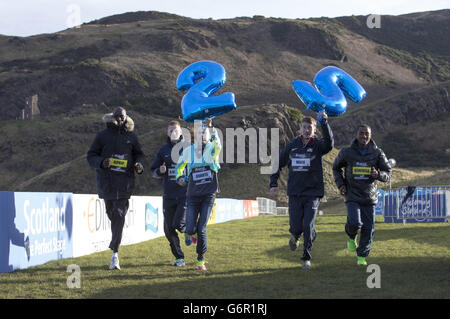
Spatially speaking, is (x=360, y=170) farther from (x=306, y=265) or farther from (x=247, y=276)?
(x=247, y=276)

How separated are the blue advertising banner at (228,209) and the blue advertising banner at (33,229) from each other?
749 inches

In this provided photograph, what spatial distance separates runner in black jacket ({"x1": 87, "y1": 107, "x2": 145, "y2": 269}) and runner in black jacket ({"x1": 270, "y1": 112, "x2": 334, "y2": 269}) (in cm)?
221

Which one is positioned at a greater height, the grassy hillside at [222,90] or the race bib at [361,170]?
the grassy hillside at [222,90]

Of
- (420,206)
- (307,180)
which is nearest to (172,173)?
(307,180)

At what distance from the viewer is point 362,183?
Result: 937 cm

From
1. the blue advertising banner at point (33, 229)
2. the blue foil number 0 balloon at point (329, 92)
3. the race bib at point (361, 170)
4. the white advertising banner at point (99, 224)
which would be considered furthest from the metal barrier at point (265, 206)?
the race bib at point (361, 170)

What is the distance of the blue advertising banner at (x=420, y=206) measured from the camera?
2338 centimetres

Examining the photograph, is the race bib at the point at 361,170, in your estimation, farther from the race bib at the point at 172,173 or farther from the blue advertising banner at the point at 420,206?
the blue advertising banner at the point at 420,206

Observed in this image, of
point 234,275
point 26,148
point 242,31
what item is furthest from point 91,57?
point 234,275

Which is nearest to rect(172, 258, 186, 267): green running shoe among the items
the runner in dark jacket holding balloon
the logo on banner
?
the runner in dark jacket holding balloon

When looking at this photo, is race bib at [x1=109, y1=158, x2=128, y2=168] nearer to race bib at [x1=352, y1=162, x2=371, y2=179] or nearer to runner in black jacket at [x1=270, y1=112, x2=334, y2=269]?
runner in black jacket at [x1=270, y1=112, x2=334, y2=269]
